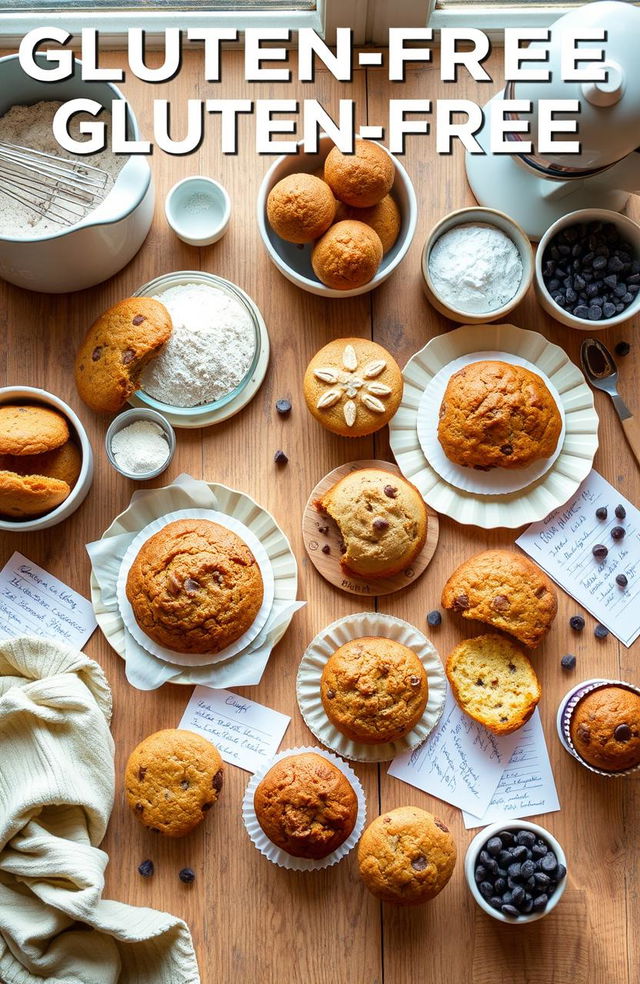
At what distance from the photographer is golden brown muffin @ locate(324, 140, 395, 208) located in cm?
168

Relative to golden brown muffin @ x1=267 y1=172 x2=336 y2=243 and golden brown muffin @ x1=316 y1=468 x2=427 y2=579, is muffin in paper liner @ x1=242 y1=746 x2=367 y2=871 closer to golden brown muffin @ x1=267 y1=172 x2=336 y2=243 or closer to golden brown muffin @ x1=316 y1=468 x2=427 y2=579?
golden brown muffin @ x1=316 y1=468 x2=427 y2=579

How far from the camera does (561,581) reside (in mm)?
1826

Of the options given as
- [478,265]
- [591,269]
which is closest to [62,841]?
[478,265]

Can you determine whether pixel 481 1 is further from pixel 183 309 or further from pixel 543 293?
pixel 183 309

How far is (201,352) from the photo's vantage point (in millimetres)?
1742

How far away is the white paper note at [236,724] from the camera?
1772 mm

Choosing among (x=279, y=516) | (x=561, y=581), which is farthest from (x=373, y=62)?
(x=561, y=581)

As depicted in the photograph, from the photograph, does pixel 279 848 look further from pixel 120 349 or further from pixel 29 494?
pixel 120 349

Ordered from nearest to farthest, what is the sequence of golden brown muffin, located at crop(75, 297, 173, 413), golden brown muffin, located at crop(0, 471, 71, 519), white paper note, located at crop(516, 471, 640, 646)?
golden brown muffin, located at crop(0, 471, 71, 519) → golden brown muffin, located at crop(75, 297, 173, 413) → white paper note, located at crop(516, 471, 640, 646)

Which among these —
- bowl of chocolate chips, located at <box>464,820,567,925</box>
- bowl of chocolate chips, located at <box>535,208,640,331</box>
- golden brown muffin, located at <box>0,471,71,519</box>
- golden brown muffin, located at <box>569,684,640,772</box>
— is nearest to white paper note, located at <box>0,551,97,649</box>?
golden brown muffin, located at <box>0,471,71,519</box>

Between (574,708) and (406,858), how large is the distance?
0.45m

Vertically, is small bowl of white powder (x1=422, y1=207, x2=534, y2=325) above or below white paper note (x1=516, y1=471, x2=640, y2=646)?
above

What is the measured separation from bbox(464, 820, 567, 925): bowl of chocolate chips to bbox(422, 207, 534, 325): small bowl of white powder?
1.03 meters

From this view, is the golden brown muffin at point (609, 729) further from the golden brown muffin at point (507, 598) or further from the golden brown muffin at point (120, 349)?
the golden brown muffin at point (120, 349)
